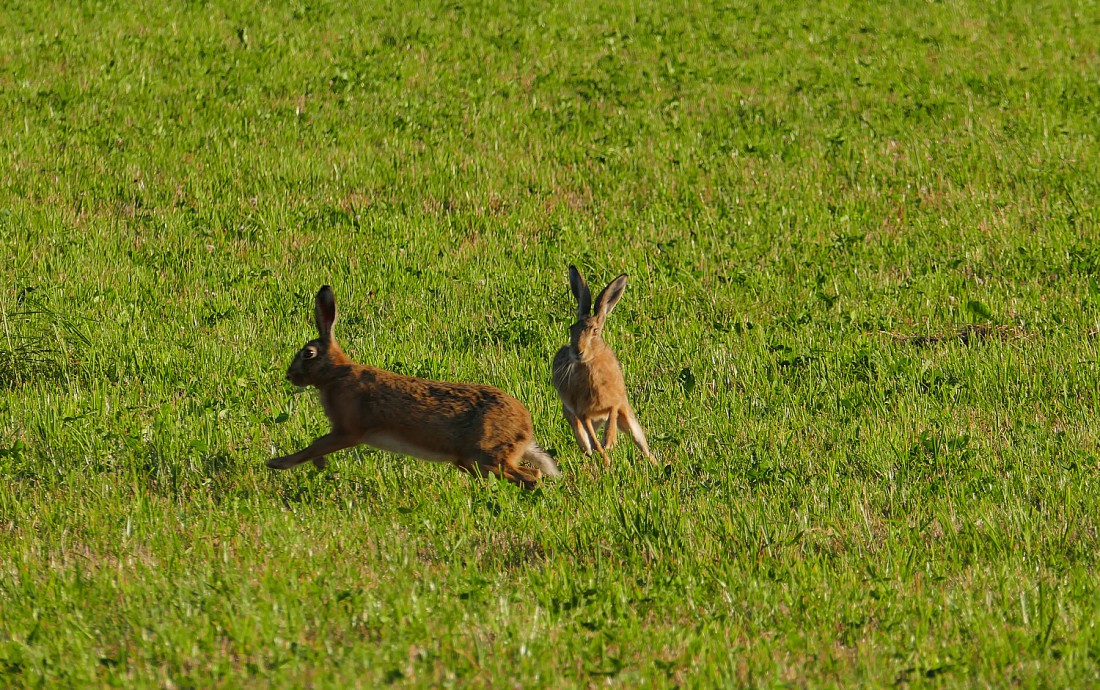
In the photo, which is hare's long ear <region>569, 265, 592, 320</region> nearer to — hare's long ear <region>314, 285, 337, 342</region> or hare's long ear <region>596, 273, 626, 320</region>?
hare's long ear <region>596, 273, 626, 320</region>

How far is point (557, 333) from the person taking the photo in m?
10.4

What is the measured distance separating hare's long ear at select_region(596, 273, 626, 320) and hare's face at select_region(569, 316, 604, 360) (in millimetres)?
65

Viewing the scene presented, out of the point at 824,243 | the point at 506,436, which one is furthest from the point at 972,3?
the point at 506,436

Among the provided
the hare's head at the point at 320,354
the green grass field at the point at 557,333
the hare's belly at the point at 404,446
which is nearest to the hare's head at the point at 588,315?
the green grass field at the point at 557,333

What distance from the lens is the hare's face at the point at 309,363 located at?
7.65 m

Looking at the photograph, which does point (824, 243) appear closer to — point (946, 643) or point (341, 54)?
point (946, 643)

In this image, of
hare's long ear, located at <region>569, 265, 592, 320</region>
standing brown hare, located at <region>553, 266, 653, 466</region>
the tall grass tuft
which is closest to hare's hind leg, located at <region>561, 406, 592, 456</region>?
standing brown hare, located at <region>553, 266, 653, 466</region>

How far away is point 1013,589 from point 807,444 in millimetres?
2342

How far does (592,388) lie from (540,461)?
643 millimetres

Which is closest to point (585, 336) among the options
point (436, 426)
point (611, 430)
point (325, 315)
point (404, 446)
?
point (611, 430)

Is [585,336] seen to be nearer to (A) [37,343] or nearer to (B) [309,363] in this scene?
(B) [309,363]

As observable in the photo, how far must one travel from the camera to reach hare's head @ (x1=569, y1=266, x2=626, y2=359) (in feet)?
25.1

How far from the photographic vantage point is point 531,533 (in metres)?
6.26

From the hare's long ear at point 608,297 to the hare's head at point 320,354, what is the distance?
5.23 ft
